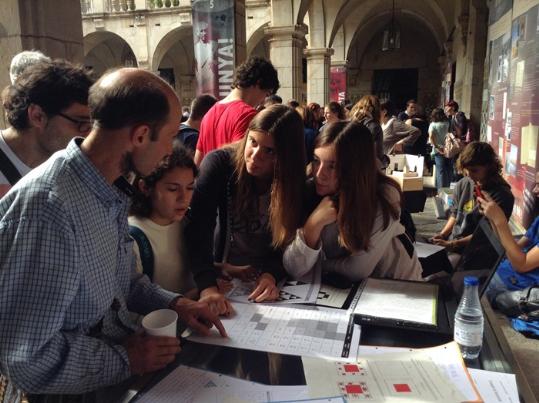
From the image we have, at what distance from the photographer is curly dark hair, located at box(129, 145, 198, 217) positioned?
174cm

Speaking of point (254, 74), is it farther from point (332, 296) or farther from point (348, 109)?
point (348, 109)

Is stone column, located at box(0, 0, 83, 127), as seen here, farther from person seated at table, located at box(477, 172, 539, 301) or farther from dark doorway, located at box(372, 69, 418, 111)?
dark doorway, located at box(372, 69, 418, 111)

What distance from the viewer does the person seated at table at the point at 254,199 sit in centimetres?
182

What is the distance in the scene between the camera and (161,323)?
1.23 metres

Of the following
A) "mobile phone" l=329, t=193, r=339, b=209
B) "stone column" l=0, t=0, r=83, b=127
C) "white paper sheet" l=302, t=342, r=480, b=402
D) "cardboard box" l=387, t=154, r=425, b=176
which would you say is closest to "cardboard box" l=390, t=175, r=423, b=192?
"cardboard box" l=387, t=154, r=425, b=176

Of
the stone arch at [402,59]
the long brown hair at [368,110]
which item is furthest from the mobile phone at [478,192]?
the stone arch at [402,59]

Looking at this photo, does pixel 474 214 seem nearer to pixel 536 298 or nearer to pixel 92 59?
pixel 536 298

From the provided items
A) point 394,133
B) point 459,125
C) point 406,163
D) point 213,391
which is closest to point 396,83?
point 459,125

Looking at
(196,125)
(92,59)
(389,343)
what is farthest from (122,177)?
(92,59)

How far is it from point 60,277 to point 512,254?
2.51 m

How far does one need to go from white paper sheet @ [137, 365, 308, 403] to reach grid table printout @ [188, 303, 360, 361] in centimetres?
16

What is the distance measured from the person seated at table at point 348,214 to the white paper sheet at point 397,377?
0.59 metres

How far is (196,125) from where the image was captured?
418 centimetres

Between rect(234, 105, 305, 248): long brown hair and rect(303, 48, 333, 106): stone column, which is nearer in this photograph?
rect(234, 105, 305, 248): long brown hair
